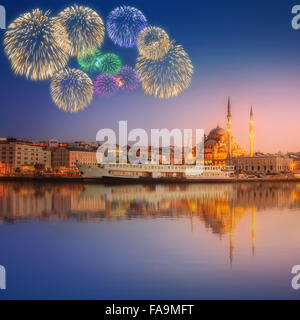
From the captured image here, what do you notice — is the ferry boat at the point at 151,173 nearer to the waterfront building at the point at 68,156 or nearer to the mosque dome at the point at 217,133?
the waterfront building at the point at 68,156

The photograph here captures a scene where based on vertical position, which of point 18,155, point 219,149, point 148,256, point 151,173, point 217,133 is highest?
point 217,133

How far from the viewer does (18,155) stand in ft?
204

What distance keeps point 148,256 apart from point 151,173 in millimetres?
40018

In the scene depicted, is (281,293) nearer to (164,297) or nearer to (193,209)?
(164,297)

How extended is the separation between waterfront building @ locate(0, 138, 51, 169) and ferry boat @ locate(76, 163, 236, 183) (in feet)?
72.6

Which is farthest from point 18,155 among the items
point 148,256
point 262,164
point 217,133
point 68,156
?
point 148,256

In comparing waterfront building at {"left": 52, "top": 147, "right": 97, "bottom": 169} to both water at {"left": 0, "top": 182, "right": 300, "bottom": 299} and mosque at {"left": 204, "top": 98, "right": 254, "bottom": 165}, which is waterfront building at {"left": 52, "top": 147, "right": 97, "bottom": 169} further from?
water at {"left": 0, "top": 182, "right": 300, "bottom": 299}

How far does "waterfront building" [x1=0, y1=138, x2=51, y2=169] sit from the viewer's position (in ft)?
201

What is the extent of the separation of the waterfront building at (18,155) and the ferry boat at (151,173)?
871 inches

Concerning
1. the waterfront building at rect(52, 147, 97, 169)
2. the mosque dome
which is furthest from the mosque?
the waterfront building at rect(52, 147, 97, 169)

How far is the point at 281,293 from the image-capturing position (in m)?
6.20

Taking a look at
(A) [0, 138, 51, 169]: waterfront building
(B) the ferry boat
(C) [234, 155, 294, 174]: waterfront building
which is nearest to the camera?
(B) the ferry boat

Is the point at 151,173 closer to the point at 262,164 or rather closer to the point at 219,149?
the point at 262,164

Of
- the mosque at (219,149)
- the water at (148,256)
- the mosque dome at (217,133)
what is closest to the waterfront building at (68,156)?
the mosque at (219,149)
